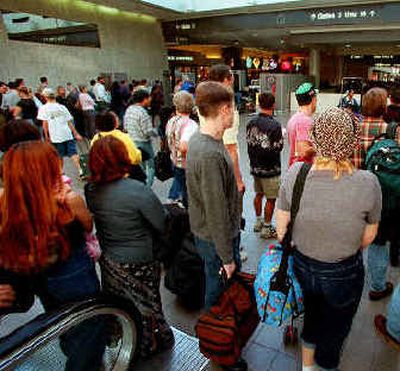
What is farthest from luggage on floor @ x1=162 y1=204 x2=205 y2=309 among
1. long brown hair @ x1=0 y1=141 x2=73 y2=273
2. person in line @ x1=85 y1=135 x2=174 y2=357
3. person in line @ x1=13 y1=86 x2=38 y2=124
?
person in line @ x1=13 y1=86 x2=38 y2=124

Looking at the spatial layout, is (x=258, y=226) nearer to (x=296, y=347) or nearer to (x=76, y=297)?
(x=296, y=347)

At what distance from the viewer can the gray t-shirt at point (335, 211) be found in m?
1.45

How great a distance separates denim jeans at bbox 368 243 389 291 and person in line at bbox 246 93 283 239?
3.70 ft

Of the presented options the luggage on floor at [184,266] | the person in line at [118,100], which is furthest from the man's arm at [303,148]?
the person in line at [118,100]

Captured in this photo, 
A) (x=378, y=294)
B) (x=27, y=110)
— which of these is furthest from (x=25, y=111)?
(x=378, y=294)

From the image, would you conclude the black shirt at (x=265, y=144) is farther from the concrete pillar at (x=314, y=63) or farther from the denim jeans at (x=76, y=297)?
the concrete pillar at (x=314, y=63)

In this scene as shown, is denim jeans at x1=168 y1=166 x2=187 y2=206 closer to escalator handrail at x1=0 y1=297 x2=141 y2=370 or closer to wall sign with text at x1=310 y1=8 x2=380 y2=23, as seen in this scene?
escalator handrail at x1=0 y1=297 x2=141 y2=370

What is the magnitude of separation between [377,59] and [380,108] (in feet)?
106

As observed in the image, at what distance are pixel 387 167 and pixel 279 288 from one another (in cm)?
114

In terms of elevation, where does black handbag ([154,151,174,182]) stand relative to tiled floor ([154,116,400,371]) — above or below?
above

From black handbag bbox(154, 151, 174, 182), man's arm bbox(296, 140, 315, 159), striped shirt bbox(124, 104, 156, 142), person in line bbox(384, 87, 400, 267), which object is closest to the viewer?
person in line bbox(384, 87, 400, 267)

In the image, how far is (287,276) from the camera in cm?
167

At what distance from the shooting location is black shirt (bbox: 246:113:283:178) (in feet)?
10.7

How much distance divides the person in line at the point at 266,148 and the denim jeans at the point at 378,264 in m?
1.13
